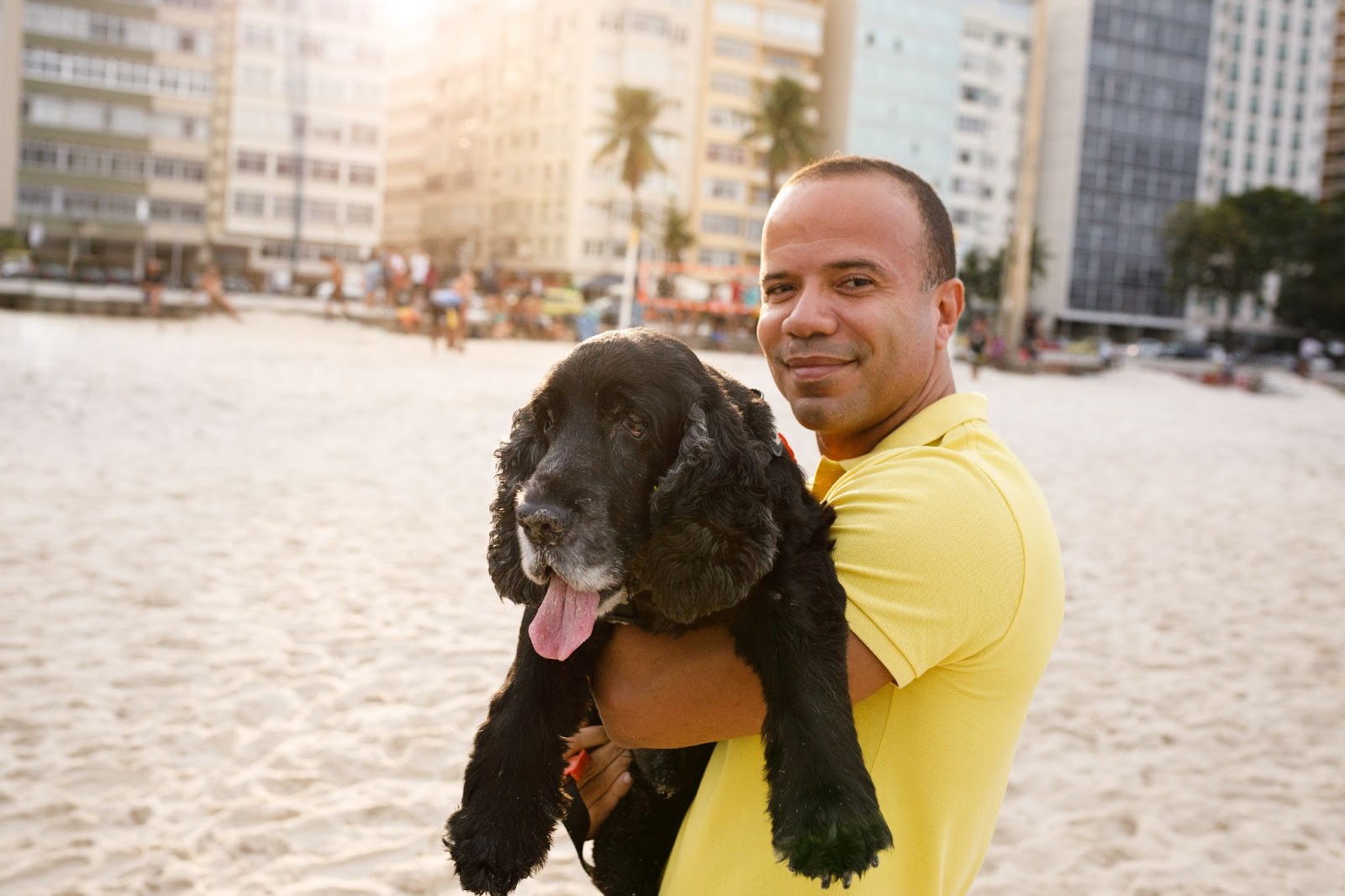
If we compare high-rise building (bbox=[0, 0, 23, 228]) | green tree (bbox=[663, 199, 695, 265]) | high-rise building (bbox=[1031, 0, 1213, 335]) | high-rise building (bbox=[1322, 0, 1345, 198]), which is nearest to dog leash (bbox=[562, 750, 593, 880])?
high-rise building (bbox=[0, 0, 23, 228])

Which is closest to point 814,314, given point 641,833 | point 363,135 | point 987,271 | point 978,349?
point 641,833

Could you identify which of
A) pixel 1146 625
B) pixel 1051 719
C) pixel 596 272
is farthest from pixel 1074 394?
pixel 596 272

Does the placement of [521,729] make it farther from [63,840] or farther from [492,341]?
[492,341]

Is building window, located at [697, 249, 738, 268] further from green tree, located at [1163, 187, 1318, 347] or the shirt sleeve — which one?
the shirt sleeve

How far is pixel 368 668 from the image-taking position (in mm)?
7031

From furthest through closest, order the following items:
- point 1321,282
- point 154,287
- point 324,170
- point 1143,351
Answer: point 1321,282
point 324,170
point 1143,351
point 154,287

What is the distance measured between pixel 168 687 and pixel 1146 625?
7.23 meters

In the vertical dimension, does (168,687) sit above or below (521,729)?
below

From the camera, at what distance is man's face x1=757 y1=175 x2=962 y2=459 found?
2.35m

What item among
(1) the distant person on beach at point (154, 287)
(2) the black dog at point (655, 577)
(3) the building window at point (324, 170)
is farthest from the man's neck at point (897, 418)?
(3) the building window at point (324, 170)

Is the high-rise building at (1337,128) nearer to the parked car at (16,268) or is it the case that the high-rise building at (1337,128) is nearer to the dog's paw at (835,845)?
the parked car at (16,268)

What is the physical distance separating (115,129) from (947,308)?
8742cm

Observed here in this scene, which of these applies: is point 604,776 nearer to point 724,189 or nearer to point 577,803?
point 577,803

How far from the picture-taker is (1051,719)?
7070mm
